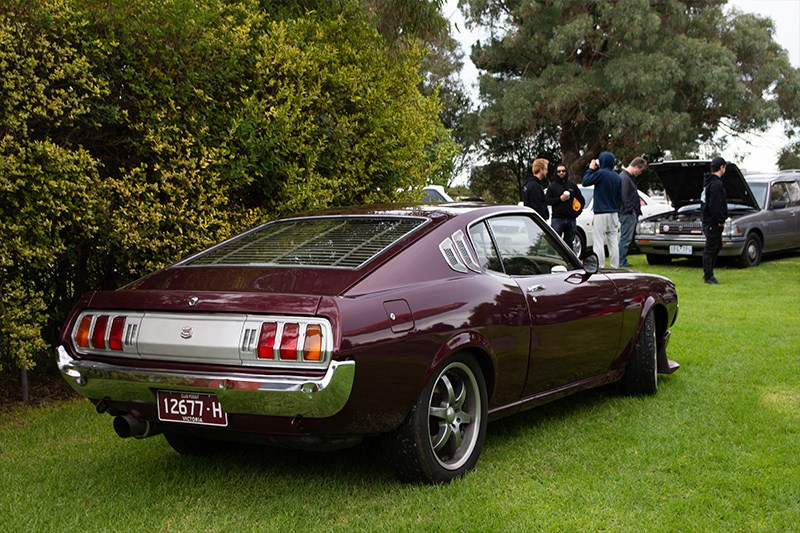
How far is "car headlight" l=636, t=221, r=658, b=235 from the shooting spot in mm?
15719

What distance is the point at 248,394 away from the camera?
379 cm

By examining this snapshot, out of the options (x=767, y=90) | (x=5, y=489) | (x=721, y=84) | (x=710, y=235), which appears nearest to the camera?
(x=5, y=489)

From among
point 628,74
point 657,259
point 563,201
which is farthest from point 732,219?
point 628,74

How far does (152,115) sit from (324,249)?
2.30m

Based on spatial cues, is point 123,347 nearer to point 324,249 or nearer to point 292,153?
point 324,249

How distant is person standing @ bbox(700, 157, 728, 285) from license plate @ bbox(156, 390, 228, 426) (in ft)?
35.0

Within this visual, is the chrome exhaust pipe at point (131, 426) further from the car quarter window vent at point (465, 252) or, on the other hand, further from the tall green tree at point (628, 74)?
the tall green tree at point (628, 74)

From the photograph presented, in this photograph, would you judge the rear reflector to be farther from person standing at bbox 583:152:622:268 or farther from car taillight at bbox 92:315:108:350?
person standing at bbox 583:152:622:268

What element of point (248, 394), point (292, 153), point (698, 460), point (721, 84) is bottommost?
point (698, 460)

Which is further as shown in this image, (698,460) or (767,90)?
(767,90)

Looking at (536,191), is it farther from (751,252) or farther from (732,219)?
(751,252)

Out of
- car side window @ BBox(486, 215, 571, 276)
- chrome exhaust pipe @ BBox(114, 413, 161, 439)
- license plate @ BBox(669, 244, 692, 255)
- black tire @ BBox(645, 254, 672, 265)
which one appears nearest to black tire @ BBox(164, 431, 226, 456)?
chrome exhaust pipe @ BBox(114, 413, 161, 439)

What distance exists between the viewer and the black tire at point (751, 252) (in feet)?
50.4

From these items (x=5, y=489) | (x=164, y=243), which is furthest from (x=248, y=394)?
(x=164, y=243)
